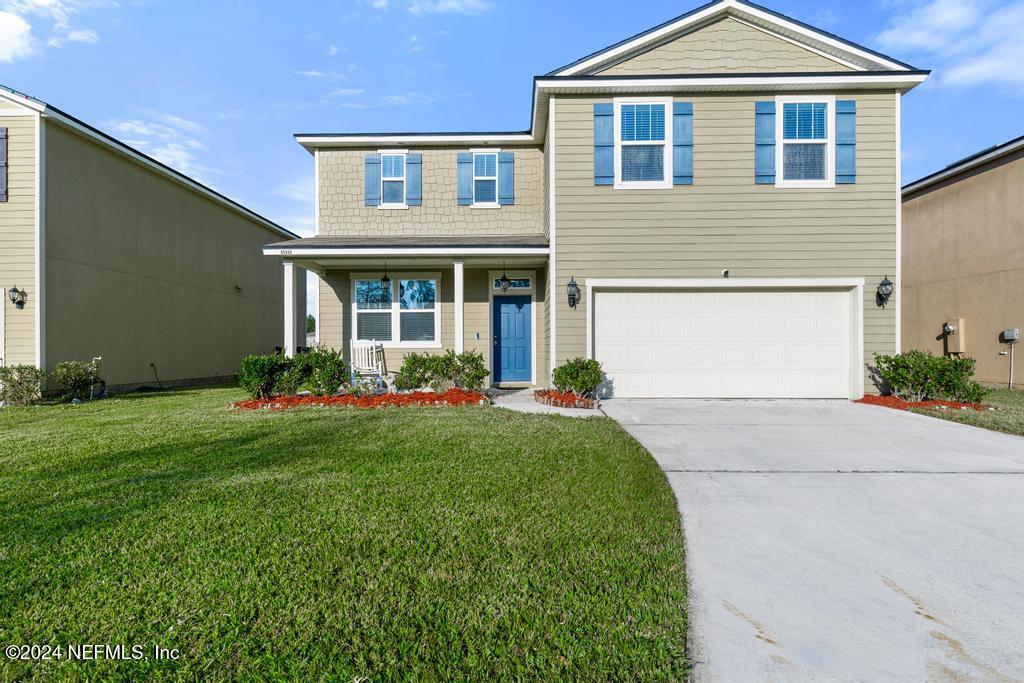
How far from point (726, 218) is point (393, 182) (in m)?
6.86

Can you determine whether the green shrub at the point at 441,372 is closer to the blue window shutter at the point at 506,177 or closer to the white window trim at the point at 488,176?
the white window trim at the point at 488,176

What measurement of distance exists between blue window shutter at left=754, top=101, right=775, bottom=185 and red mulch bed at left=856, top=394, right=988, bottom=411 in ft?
13.4

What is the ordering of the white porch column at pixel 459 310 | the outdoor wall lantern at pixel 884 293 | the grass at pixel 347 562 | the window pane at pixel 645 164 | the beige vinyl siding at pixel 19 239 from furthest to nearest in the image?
the beige vinyl siding at pixel 19 239 → the white porch column at pixel 459 310 → the window pane at pixel 645 164 → the outdoor wall lantern at pixel 884 293 → the grass at pixel 347 562

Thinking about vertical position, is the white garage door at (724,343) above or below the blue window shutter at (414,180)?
below

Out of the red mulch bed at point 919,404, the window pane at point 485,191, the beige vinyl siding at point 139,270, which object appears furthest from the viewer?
the window pane at point 485,191

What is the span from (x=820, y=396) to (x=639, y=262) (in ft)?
13.2

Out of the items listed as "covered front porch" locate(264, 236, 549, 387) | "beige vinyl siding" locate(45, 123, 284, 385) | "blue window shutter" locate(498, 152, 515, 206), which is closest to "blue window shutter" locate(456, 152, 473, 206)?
"blue window shutter" locate(498, 152, 515, 206)

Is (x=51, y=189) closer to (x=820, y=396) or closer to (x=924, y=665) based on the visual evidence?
(x=924, y=665)

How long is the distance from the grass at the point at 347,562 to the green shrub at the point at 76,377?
5.25 meters

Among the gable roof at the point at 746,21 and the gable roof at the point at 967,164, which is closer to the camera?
the gable roof at the point at 746,21

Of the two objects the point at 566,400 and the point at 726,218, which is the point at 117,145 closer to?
the point at 566,400

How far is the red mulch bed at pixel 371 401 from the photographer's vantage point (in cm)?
800

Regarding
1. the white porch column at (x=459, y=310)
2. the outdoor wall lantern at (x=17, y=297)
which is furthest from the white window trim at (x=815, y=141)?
the outdoor wall lantern at (x=17, y=297)

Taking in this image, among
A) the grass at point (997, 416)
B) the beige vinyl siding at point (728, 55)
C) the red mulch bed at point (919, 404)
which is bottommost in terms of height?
the grass at point (997, 416)
